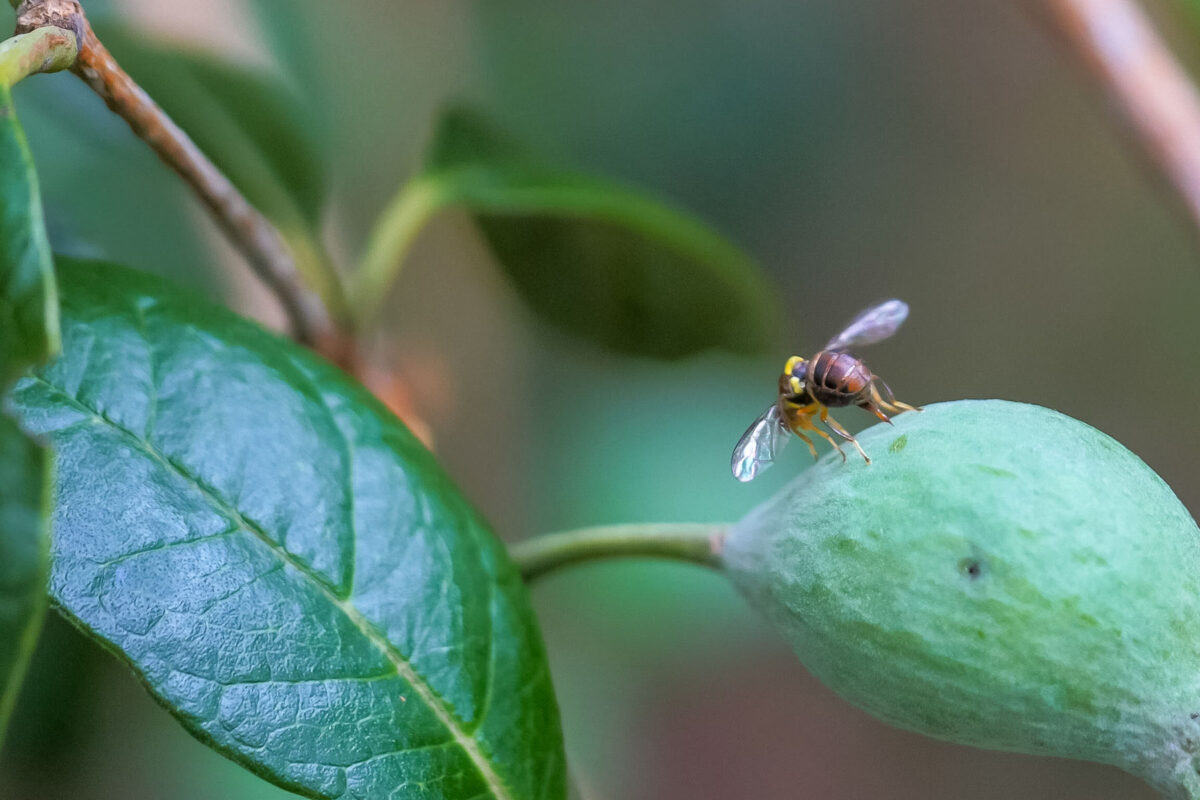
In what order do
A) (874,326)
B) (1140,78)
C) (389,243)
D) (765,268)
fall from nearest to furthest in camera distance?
(874,326) < (1140,78) < (389,243) < (765,268)

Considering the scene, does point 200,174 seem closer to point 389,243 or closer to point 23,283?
point 23,283

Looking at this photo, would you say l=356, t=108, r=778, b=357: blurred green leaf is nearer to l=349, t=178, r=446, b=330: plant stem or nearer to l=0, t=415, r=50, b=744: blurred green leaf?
l=349, t=178, r=446, b=330: plant stem

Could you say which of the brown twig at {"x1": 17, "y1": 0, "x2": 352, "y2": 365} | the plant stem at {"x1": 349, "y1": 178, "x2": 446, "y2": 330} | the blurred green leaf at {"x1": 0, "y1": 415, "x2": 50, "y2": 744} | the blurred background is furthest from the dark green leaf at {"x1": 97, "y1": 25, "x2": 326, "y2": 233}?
the blurred green leaf at {"x1": 0, "y1": 415, "x2": 50, "y2": 744}

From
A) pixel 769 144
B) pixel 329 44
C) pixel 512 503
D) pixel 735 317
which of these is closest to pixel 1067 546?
pixel 735 317

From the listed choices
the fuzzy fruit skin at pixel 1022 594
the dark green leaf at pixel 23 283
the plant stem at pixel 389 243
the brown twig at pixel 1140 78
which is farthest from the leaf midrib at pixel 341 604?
the brown twig at pixel 1140 78

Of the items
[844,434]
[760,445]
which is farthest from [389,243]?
[844,434]

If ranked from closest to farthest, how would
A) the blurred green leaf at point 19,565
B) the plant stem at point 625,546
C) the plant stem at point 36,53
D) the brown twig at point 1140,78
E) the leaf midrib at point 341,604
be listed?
the blurred green leaf at point 19,565 → the plant stem at point 36,53 → the leaf midrib at point 341,604 → the plant stem at point 625,546 → the brown twig at point 1140,78

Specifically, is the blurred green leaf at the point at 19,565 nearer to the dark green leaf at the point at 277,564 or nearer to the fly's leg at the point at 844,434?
the dark green leaf at the point at 277,564
